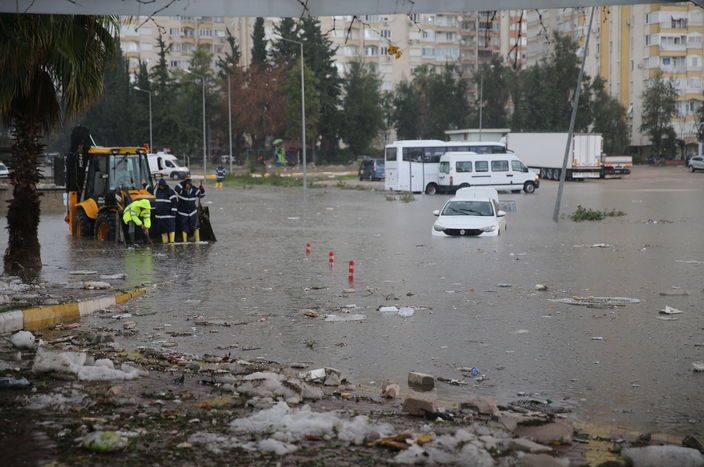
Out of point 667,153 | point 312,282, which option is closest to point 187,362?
point 312,282

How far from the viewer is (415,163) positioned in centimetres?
4959

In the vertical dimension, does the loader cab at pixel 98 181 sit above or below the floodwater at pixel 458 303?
above

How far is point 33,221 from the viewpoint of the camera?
16.8 m

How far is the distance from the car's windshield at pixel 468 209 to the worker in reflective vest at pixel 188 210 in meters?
6.71

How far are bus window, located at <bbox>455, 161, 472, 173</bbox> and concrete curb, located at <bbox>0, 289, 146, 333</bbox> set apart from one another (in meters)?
35.7

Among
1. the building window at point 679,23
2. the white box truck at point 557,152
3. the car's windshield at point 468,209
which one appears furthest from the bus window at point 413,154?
the building window at point 679,23

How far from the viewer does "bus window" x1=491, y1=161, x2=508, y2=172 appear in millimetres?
47844

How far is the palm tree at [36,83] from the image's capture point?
1396 centimetres

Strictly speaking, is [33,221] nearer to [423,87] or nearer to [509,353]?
[509,353]

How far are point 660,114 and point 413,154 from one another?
46.2m

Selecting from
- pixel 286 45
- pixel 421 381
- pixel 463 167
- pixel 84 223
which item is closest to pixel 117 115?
pixel 286 45

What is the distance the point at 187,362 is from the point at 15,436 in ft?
9.70

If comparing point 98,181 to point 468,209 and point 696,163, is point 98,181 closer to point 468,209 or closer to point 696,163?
point 468,209

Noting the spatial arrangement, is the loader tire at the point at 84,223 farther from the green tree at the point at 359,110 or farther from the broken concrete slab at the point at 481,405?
the green tree at the point at 359,110
